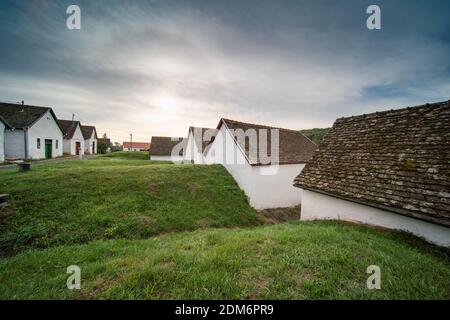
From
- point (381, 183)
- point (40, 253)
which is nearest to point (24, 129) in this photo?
point (40, 253)

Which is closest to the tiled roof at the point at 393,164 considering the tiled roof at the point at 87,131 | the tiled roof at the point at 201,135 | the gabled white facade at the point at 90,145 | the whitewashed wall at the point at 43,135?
the tiled roof at the point at 201,135

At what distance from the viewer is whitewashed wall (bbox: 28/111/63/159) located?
21.8 metres

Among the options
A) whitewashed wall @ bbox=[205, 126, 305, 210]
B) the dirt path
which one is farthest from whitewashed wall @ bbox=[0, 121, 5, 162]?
the dirt path

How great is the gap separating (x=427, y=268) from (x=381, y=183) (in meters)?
3.94

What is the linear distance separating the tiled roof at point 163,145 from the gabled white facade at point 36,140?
46.1 ft

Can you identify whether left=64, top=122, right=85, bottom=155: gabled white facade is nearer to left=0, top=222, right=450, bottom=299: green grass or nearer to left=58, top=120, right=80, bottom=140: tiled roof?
left=58, top=120, right=80, bottom=140: tiled roof

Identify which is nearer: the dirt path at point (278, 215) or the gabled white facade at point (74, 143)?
the dirt path at point (278, 215)

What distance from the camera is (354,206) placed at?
7.73 m

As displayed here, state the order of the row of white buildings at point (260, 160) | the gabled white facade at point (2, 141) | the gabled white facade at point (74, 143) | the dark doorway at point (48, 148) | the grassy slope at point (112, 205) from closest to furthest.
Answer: the grassy slope at point (112, 205) < the row of white buildings at point (260, 160) < the gabled white facade at point (2, 141) < the dark doorway at point (48, 148) < the gabled white facade at point (74, 143)

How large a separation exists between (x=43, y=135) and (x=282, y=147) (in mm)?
28022

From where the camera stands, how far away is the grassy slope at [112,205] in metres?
7.00

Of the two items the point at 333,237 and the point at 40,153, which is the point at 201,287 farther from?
the point at 40,153

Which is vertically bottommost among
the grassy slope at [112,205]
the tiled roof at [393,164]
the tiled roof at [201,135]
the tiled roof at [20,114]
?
the grassy slope at [112,205]

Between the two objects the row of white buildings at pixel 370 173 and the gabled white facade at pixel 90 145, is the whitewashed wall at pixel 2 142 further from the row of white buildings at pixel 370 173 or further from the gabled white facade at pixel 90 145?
the gabled white facade at pixel 90 145
